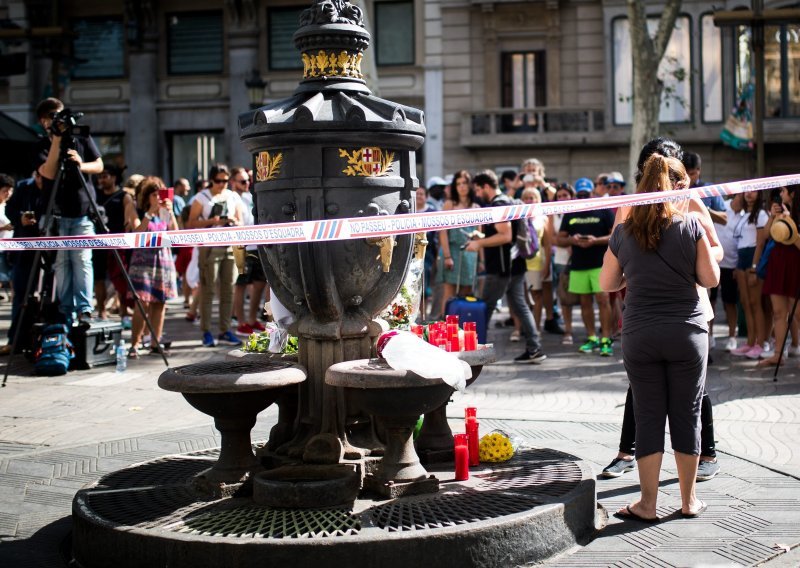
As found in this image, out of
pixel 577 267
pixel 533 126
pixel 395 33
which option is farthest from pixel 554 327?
pixel 395 33

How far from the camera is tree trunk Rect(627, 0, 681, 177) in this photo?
20.9 metres

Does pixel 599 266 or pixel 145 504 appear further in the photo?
pixel 599 266

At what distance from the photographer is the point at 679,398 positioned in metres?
5.56

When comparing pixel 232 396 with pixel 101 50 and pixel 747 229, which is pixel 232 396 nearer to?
pixel 747 229

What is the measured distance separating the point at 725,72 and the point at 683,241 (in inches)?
1103

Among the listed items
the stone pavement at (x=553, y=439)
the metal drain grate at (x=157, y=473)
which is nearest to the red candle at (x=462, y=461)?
the stone pavement at (x=553, y=439)

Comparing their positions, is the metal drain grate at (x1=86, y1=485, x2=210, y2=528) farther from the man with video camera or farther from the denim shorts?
the denim shorts

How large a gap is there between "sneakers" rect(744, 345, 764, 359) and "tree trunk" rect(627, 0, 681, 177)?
33.4ft

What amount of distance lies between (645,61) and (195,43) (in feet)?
56.7

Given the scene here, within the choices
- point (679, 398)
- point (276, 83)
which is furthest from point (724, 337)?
point (276, 83)

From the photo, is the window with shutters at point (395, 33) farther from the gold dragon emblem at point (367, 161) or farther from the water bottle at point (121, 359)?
the gold dragon emblem at point (367, 161)

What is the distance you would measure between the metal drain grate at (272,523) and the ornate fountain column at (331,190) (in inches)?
22.3

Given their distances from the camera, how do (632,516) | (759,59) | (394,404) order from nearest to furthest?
(394,404) → (632,516) → (759,59)

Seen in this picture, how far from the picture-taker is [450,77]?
106 ft
